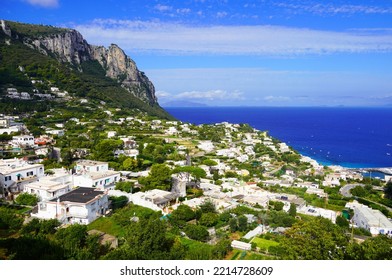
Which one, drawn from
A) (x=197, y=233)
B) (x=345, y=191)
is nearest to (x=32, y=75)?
(x=345, y=191)

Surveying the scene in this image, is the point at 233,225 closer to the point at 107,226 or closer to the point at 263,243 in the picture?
the point at 263,243

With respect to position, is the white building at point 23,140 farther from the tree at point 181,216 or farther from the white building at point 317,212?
the white building at point 317,212

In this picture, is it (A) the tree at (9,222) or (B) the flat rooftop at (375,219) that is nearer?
(A) the tree at (9,222)

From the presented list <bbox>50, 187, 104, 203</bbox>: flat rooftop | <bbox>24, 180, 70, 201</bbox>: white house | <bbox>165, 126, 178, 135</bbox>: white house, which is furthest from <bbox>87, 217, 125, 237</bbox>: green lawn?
<bbox>165, 126, 178, 135</bbox>: white house

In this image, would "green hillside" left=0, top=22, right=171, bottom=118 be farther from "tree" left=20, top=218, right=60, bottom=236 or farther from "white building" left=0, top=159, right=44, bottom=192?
"tree" left=20, top=218, right=60, bottom=236

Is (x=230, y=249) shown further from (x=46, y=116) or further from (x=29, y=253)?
(x=46, y=116)

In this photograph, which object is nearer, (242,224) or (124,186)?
(242,224)

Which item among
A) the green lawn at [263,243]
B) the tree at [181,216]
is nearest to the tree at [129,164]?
the tree at [181,216]
